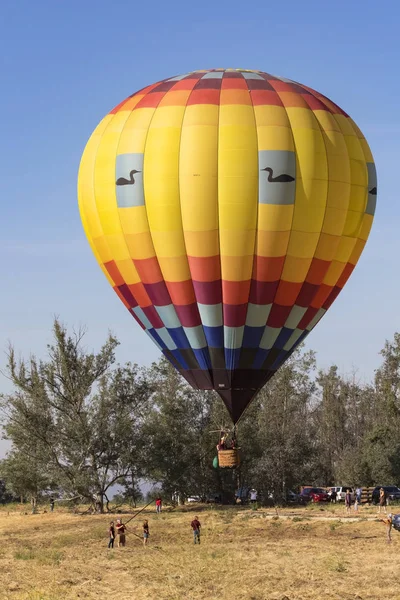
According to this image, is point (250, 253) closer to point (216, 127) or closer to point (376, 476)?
point (216, 127)

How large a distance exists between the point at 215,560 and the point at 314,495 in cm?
2486

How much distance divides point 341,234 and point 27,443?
2783cm

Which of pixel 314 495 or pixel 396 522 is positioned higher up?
pixel 314 495

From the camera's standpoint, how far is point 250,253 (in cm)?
2623

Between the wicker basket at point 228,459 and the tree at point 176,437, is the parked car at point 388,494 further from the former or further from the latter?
the wicker basket at point 228,459

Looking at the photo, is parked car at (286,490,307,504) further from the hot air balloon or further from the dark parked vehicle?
the hot air balloon

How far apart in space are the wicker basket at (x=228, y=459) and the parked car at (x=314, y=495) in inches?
1051

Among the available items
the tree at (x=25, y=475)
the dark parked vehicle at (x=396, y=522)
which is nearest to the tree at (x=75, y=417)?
the tree at (x=25, y=475)

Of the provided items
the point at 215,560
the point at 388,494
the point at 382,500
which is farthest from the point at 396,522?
the point at 388,494

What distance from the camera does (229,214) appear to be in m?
25.8

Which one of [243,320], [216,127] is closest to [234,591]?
[243,320]

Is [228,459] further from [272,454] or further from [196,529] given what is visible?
[272,454]

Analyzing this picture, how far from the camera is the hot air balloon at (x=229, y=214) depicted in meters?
26.0

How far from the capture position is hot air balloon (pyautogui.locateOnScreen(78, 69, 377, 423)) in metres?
26.0
